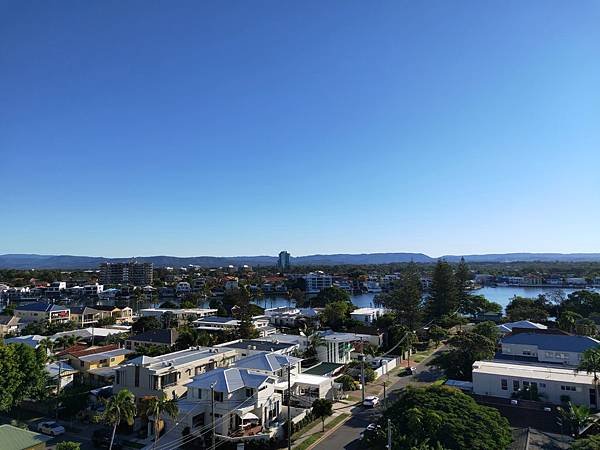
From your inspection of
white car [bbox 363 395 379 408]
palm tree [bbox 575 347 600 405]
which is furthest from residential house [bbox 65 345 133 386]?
palm tree [bbox 575 347 600 405]

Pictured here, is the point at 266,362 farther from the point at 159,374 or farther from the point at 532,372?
the point at 532,372

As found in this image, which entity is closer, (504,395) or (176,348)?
(504,395)

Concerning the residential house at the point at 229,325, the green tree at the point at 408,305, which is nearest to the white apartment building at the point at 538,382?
the green tree at the point at 408,305

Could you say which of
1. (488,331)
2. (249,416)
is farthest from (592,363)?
(249,416)

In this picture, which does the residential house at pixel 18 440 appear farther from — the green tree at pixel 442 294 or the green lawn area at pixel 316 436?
the green tree at pixel 442 294

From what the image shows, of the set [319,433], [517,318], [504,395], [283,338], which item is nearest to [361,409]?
[319,433]

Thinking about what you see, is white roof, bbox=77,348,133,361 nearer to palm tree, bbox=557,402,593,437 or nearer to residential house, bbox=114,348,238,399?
residential house, bbox=114,348,238,399

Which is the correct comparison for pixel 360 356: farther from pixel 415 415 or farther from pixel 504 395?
pixel 415 415
